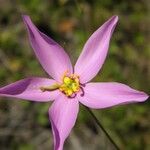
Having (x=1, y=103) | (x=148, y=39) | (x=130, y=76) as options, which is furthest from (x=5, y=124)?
(x=148, y=39)

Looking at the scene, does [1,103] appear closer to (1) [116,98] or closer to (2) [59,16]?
(2) [59,16]

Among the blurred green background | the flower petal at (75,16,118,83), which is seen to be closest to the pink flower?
the flower petal at (75,16,118,83)

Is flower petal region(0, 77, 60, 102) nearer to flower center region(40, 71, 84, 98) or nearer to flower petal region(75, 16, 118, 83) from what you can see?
flower center region(40, 71, 84, 98)

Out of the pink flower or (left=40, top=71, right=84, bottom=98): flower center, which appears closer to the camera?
the pink flower

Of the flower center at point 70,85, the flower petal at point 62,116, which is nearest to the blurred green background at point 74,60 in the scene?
the flower center at point 70,85

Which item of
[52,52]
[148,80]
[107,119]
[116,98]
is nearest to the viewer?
[116,98]

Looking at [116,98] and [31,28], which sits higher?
[31,28]
